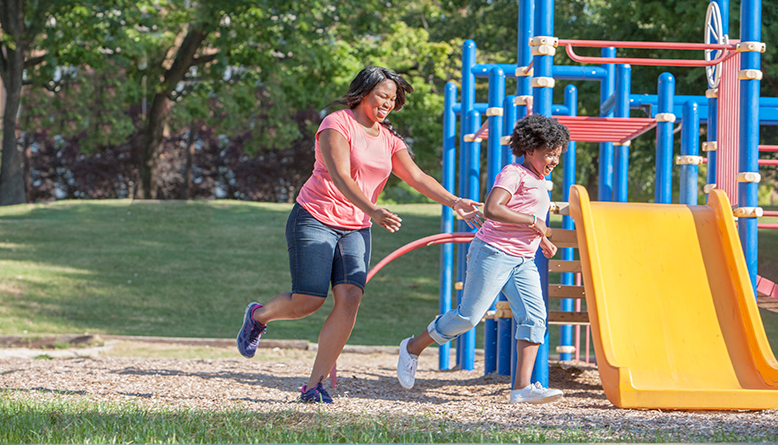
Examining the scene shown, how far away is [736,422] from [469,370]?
123 inches

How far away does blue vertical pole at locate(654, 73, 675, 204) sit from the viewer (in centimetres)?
534

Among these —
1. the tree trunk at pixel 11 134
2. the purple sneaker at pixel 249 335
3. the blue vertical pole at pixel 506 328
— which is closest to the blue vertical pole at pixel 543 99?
the blue vertical pole at pixel 506 328

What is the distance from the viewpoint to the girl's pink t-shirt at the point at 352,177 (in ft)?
13.2

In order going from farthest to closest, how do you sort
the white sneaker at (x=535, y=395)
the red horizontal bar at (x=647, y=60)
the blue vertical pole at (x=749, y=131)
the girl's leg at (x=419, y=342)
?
the blue vertical pole at (x=749, y=131)
the red horizontal bar at (x=647, y=60)
the girl's leg at (x=419, y=342)
the white sneaker at (x=535, y=395)

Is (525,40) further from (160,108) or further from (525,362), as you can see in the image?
(160,108)

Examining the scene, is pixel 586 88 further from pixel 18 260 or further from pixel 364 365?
pixel 18 260

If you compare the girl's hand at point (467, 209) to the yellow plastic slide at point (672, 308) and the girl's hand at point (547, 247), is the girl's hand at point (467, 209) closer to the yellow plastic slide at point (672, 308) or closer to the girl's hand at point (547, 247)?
the girl's hand at point (547, 247)

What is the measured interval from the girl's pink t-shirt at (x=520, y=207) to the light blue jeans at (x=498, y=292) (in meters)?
0.04

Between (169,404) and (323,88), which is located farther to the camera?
(323,88)

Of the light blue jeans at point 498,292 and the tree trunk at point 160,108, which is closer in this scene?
the light blue jeans at point 498,292

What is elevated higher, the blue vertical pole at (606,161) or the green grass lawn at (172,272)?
the blue vertical pole at (606,161)

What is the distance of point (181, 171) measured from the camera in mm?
28156

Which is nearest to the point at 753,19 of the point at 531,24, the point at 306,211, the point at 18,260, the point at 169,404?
the point at 531,24

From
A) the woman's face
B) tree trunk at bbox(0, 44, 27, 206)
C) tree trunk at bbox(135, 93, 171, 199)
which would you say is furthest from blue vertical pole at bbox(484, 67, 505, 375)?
tree trunk at bbox(0, 44, 27, 206)
